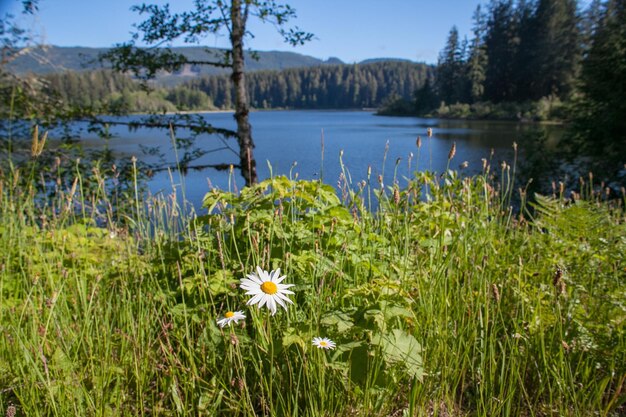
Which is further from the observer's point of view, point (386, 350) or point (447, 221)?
point (447, 221)

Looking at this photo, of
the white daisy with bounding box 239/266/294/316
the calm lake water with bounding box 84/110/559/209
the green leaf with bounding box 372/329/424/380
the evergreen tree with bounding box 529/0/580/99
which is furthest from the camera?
the evergreen tree with bounding box 529/0/580/99

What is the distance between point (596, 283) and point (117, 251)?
288 cm

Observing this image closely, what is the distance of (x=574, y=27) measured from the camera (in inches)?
1834

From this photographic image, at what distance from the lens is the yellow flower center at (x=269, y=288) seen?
1.17 meters

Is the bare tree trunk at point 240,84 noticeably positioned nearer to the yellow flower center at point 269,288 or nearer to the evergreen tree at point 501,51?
the yellow flower center at point 269,288

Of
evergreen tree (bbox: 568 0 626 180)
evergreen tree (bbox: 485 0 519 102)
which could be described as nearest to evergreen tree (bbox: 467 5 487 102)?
evergreen tree (bbox: 485 0 519 102)

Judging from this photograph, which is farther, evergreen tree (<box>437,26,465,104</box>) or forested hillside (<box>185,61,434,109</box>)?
forested hillside (<box>185,61,434,109</box>)

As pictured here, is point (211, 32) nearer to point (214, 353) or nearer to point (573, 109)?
point (214, 353)

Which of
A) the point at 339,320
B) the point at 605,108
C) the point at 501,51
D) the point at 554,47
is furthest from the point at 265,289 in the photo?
the point at 501,51

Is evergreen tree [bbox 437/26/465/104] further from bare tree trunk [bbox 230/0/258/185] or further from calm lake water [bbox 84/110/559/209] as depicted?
bare tree trunk [bbox 230/0/258/185]

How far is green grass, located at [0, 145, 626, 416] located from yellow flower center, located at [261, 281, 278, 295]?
0.50 ft

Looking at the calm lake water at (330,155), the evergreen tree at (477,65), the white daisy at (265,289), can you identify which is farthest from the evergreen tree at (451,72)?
the white daisy at (265,289)

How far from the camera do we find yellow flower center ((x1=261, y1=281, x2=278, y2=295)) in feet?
3.85

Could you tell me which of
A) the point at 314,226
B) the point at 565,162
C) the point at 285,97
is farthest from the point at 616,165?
the point at 285,97
